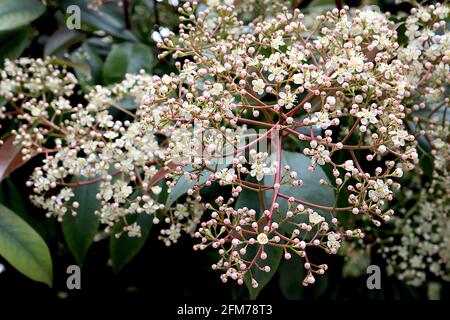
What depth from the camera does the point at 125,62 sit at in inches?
65.0

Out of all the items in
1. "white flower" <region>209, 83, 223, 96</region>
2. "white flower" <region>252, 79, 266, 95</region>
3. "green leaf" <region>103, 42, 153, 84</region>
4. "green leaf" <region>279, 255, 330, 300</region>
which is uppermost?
"green leaf" <region>103, 42, 153, 84</region>

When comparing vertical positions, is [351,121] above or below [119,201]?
above

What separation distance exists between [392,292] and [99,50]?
1290 mm

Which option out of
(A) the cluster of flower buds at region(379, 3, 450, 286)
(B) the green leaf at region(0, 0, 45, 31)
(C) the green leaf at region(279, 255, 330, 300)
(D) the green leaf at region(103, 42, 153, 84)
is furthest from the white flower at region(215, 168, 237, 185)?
(B) the green leaf at region(0, 0, 45, 31)

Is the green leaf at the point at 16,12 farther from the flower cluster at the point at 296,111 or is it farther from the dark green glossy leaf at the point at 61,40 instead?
the flower cluster at the point at 296,111

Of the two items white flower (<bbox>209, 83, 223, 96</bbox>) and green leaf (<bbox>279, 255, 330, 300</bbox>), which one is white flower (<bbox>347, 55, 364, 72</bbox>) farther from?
green leaf (<bbox>279, 255, 330, 300</bbox>)

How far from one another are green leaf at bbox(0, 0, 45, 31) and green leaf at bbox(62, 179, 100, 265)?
0.54 meters

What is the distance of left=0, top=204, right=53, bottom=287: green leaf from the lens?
128cm

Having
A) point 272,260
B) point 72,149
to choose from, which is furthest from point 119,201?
point 272,260

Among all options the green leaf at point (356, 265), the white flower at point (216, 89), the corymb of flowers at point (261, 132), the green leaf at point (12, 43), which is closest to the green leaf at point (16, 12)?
the green leaf at point (12, 43)

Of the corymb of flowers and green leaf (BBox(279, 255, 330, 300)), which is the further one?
green leaf (BBox(279, 255, 330, 300))

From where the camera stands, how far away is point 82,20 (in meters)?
1.74

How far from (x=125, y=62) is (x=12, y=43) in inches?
13.9
